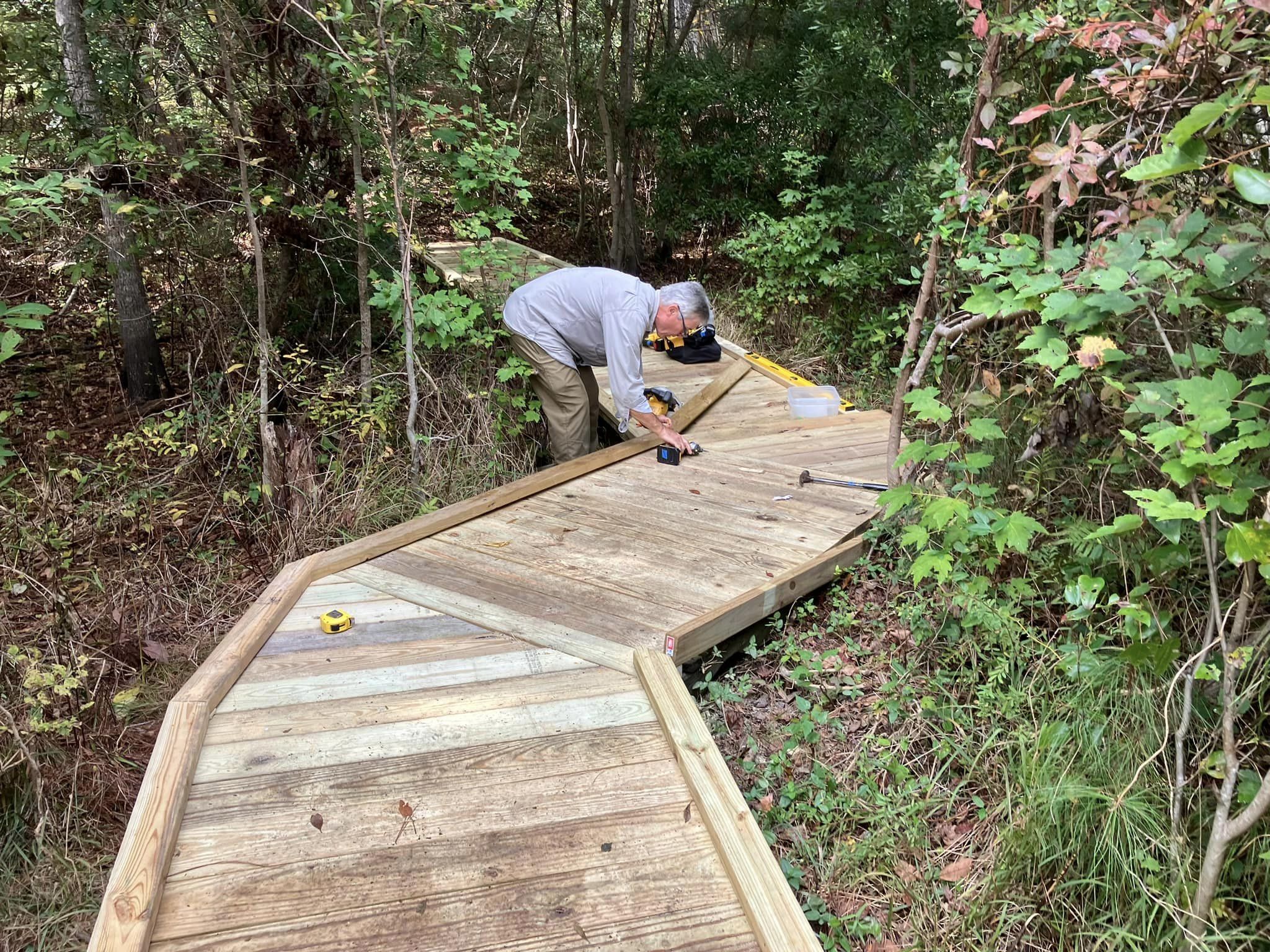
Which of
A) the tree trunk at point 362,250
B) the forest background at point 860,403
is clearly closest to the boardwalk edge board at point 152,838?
the forest background at point 860,403

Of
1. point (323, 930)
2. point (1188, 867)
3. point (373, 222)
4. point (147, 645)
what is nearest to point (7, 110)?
point (373, 222)

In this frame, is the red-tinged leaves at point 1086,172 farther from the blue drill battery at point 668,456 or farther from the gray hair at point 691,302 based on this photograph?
the blue drill battery at point 668,456

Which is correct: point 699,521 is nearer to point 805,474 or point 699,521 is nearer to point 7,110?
point 805,474

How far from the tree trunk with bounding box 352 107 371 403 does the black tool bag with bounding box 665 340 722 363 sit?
2589mm

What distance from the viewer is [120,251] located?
544cm

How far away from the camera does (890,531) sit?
159 inches

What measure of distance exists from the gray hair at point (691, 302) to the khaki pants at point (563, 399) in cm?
94

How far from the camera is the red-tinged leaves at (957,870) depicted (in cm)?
243

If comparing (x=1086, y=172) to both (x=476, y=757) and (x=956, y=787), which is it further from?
(x=476, y=757)

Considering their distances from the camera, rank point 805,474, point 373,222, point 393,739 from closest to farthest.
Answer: point 393,739
point 805,474
point 373,222

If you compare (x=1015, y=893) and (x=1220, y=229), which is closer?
(x=1220, y=229)

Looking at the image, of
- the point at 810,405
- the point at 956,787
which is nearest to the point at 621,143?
the point at 810,405

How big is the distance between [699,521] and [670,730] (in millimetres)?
1666

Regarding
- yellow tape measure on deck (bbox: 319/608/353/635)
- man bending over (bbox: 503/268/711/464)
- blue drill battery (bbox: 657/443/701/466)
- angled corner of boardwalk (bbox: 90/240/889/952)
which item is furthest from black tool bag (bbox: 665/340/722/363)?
yellow tape measure on deck (bbox: 319/608/353/635)
